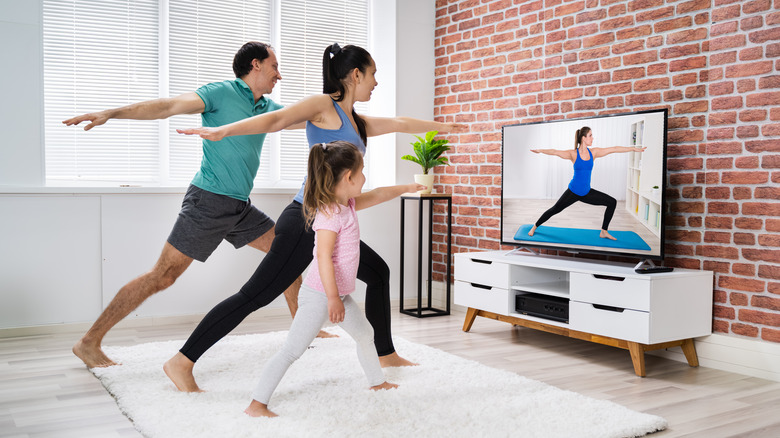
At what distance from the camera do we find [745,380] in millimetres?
2871

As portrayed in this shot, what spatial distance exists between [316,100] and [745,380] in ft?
7.26

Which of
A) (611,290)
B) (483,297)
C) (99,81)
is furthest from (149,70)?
(611,290)

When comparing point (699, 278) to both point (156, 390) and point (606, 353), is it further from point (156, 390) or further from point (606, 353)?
point (156, 390)

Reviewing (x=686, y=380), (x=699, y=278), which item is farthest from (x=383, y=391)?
(x=699, y=278)

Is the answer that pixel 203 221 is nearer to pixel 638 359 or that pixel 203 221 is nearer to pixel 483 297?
pixel 483 297

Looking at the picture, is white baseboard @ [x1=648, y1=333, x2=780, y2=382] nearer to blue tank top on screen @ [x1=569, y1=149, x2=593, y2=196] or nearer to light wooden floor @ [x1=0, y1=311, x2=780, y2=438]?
light wooden floor @ [x1=0, y1=311, x2=780, y2=438]

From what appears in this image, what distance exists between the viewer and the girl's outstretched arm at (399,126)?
107 inches

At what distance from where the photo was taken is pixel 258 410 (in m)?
2.22

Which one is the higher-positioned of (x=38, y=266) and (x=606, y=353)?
(x=38, y=266)

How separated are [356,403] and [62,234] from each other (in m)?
2.29

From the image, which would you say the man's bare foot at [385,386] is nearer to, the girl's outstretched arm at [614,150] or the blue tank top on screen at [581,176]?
the blue tank top on screen at [581,176]

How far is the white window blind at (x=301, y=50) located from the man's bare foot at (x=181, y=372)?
2.29 meters

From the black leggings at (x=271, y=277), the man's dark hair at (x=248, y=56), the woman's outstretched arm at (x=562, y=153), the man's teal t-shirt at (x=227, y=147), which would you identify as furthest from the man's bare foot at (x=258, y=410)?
the woman's outstretched arm at (x=562, y=153)

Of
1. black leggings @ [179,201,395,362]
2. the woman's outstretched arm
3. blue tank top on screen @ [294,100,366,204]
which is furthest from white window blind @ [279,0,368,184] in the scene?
black leggings @ [179,201,395,362]
